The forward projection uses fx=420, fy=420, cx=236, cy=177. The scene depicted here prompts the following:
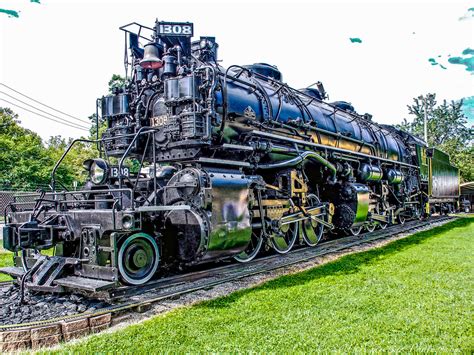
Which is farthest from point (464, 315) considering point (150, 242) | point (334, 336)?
point (150, 242)

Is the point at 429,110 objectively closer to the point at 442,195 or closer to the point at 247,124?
the point at 442,195

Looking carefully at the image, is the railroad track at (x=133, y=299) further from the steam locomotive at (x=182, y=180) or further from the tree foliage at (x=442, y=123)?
the tree foliage at (x=442, y=123)

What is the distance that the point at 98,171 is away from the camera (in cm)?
674

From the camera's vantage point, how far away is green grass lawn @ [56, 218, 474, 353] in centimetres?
378

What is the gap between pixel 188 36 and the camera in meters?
7.25

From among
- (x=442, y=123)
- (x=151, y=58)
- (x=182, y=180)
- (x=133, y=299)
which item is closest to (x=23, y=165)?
(x=151, y=58)

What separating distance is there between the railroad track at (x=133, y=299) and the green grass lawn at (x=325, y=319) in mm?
336

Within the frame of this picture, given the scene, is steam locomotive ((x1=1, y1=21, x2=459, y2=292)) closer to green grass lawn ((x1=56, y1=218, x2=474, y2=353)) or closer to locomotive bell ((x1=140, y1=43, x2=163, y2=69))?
locomotive bell ((x1=140, y1=43, x2=163, y2=69))

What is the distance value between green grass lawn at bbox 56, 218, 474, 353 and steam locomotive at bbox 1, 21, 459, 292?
115 cm

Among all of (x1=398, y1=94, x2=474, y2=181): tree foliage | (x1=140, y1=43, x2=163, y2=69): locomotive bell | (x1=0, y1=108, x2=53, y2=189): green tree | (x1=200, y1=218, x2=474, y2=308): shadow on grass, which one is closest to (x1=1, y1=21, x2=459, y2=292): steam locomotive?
(x1=140, y1=43, x2=163, y2=69): locomotive bell

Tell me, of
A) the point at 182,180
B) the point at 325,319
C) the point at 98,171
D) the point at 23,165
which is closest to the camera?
→ the point at 325,319

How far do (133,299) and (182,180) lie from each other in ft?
6.41

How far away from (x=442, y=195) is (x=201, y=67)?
17936mm

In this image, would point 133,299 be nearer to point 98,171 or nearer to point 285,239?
point 98,171
